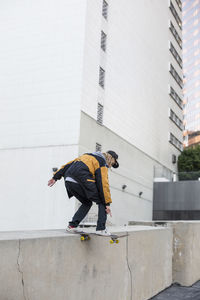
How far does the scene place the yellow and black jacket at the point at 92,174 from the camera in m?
4.58

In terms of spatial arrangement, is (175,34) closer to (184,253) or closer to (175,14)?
(175,14)

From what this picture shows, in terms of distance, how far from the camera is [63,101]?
21.3 m

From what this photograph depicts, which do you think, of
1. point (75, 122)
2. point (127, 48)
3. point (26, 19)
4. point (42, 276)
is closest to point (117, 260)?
point (42, 276)

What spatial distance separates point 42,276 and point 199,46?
109 metres

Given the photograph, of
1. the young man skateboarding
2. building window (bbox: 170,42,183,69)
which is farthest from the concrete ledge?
building window (bbox: 170,42,183,69)

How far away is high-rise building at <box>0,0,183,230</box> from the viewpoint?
67.7ft

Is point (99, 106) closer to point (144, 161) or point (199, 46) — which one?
point (144, 161)

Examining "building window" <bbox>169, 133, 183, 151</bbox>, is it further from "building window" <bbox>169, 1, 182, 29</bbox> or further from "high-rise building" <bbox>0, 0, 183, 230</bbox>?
"building window" <bbox>169, 1, 182, 29</bbox>

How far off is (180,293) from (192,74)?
10500 centimetres

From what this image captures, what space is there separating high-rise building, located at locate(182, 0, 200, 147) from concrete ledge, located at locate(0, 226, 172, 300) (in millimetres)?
99262

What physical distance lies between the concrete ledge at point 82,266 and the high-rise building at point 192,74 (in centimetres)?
9926

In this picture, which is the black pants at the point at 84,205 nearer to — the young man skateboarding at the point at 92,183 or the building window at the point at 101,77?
the young man skateboarding at the point at 92,183

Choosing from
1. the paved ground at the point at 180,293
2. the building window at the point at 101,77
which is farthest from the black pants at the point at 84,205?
the building window at the point at 101,77

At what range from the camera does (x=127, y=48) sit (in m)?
28.0
